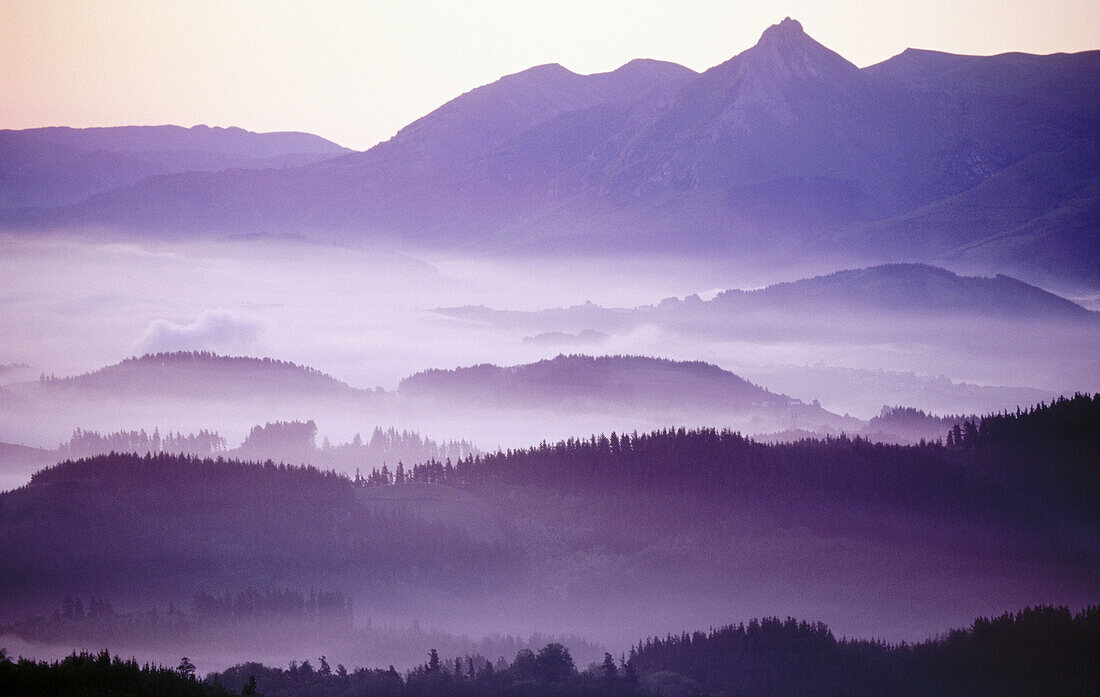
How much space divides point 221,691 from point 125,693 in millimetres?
11032

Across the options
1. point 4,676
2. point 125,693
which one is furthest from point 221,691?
point 4,676

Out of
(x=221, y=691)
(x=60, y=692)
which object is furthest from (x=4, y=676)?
(x=221, y=691)

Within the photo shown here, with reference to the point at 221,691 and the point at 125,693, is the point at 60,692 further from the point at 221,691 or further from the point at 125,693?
the point at 221,691

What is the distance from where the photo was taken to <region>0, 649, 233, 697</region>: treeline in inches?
6378

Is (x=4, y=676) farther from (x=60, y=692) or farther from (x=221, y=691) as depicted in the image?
(x=221, y=691)

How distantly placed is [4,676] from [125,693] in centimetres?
Result: 1637

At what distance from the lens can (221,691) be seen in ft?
542

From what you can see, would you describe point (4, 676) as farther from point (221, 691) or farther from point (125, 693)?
point (221, 691)

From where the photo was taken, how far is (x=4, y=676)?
166125mm

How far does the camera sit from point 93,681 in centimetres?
16762

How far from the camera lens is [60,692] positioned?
163875mm

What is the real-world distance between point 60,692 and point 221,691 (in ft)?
62.0

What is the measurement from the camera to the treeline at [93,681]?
162 meters
